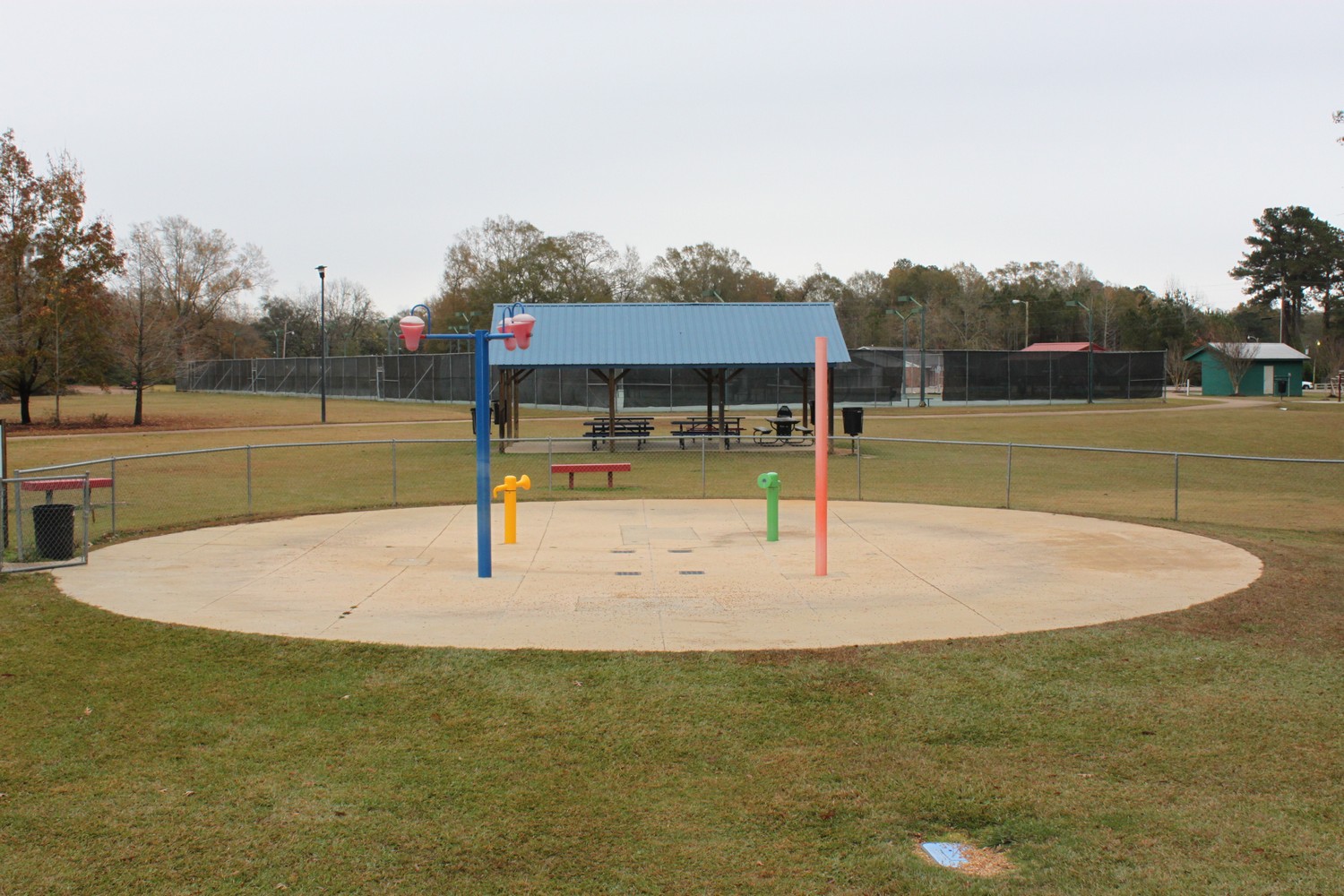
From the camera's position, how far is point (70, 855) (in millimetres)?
5473

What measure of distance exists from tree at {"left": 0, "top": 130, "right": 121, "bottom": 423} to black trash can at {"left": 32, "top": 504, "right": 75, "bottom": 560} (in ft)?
123

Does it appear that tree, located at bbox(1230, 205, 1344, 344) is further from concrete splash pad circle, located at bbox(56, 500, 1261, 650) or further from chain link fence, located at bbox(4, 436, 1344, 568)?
concrete splash pad circle, located at bbox(56, 500, 1261, 650)

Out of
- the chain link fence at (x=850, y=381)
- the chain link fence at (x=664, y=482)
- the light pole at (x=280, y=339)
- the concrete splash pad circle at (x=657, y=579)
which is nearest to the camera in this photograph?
the concrete splash pad circle at (x=657, y=579)

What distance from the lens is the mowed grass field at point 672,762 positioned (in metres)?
5.38

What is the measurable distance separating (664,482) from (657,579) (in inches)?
467

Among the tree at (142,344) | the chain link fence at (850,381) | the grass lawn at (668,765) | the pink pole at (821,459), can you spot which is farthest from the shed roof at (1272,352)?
the grass lawn at (668,765)

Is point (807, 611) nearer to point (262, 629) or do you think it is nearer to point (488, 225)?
point (262, 629)

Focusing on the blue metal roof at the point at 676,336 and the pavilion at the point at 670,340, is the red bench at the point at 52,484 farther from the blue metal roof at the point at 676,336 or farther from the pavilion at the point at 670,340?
the blue metal roof at the point at 676,336

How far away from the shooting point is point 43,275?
46.9m

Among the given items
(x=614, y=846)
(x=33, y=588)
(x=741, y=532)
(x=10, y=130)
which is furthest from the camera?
(x=10, y=130)

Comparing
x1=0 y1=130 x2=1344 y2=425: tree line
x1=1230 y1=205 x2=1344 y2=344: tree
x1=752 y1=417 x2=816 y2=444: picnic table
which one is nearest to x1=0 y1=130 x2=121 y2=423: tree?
x1=0 y1=130 x2=1344 y2=425: tree line

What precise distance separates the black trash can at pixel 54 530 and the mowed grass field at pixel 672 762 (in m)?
2.99

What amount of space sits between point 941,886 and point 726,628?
4989 millimetres

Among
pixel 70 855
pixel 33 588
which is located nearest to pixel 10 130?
pixel 33 588
